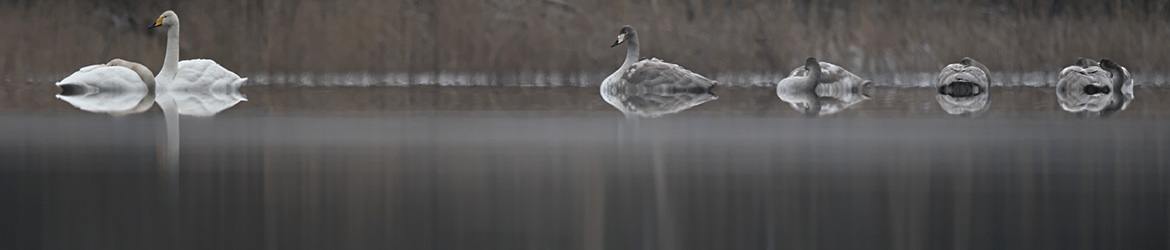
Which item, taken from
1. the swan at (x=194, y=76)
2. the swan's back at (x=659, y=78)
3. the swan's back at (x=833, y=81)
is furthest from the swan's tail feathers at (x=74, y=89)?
the swan's back at (x=833, y=81)

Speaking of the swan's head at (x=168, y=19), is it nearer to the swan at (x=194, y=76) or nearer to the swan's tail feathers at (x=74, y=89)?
the swan at (x=194, y=76)

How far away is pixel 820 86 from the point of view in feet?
57.5

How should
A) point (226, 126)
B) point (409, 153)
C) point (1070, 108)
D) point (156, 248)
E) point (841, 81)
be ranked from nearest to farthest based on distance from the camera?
point (156, 248) < point (409, 153) < point (226, 126) < point (1070, 108) < point (841, 81)

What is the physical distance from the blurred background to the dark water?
40.7 feet

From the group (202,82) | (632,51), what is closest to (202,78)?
(202,82)

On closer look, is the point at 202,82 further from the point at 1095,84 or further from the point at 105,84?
the point at 1095,84

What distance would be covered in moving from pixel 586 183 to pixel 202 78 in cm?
1154

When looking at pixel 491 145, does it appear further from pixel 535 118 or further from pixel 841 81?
pixel 841 81

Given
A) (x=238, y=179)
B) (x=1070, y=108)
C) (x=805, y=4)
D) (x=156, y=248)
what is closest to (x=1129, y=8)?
(x=805, y=4)

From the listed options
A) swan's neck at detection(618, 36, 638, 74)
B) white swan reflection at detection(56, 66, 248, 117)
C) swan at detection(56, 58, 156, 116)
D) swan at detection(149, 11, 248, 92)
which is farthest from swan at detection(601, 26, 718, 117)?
swan at detection(56, 58, 156, 116)

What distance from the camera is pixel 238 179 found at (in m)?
5.66

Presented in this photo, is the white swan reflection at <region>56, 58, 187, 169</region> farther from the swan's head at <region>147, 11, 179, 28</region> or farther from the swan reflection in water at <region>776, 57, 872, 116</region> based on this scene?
the swan reflection in water at <region>776, 57, 872, 116</region>

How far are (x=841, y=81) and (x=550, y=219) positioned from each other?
45.1 feet

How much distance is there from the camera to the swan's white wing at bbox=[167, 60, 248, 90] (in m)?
16.2
